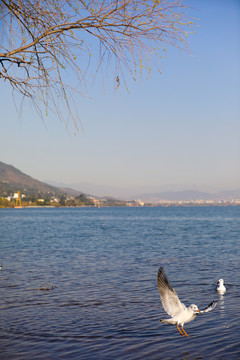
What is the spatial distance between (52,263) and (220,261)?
33.2ft

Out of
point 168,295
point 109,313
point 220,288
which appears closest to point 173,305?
point 168,295

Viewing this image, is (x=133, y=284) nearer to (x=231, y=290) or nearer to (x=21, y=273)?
(x=231, y=290)

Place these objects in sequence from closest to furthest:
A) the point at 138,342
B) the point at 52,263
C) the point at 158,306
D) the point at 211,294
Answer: the point at 138,342, the point at 158,306, the point at 211,294, the point at 52,263

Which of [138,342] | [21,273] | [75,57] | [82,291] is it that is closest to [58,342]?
[138,342]

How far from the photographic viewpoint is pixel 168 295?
332 inches

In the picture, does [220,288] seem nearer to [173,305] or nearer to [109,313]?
[109,313]

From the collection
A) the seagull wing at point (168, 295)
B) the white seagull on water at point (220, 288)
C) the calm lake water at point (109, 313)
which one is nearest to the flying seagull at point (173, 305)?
the seagull wing at point (168, 295)

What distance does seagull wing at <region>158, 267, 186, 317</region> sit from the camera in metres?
8.03

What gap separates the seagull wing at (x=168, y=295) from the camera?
8030 mm

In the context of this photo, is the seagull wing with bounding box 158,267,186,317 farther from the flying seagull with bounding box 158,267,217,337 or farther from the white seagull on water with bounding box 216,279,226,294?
the white seagull on water with bounding box 216,279,226,294

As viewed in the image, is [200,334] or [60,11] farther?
[200,334]

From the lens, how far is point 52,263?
2378 cm

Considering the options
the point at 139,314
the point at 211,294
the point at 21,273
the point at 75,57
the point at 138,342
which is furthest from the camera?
the point at 21,273

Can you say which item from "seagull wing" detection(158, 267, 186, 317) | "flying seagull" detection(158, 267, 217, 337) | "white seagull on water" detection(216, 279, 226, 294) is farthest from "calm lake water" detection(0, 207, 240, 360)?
"seagull wing" detection(158, 267, 186, 317)
